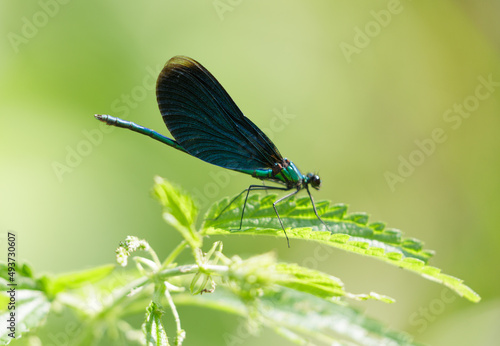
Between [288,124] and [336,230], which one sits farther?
[288,124]

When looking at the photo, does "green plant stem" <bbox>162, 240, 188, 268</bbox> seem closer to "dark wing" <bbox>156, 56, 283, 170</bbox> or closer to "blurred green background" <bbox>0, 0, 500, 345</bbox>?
"dark wing" <bbox>156, 56, 283, 170</bbox>

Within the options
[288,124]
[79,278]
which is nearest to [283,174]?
[79,278]

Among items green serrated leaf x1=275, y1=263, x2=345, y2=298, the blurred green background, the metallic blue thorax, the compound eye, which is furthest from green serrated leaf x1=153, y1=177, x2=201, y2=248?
the blurred green background

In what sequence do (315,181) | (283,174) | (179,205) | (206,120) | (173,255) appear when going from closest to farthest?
(179,205)
(173,255)
(206,120)
(283,174)
(315,181)

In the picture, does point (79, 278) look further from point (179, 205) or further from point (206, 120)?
point (206, 120)

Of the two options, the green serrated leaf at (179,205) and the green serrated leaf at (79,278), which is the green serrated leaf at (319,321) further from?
the green serrated leaf at (79,278)

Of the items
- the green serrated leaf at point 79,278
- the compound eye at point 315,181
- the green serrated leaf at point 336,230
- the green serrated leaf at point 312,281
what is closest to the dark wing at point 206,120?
the compound eye at point 315,181
